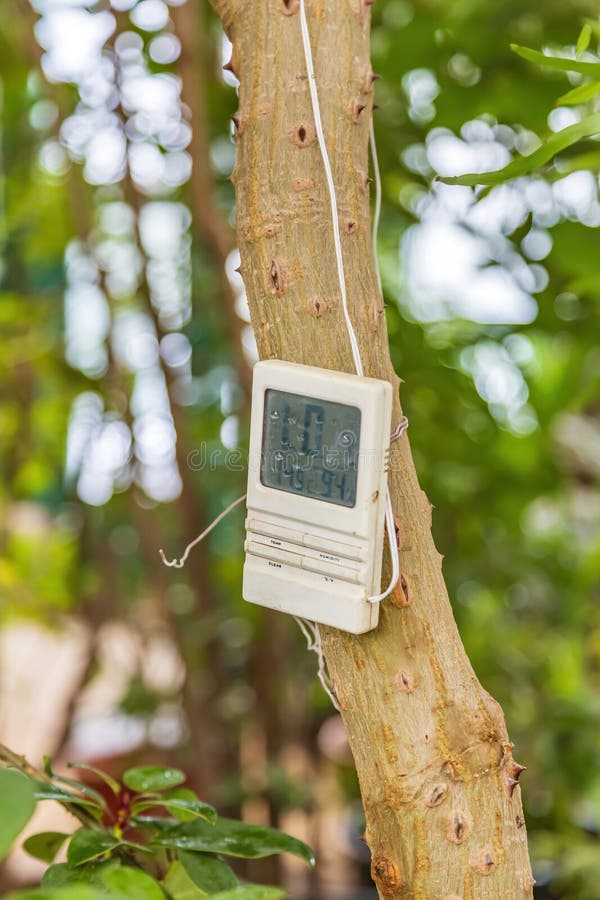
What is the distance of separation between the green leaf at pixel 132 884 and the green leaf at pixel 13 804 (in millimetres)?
91

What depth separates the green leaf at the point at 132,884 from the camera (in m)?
0.34

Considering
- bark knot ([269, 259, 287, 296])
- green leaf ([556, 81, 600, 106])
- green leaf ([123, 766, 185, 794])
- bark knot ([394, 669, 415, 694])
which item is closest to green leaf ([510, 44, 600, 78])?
green leaf ([556, 81, 600, 106])

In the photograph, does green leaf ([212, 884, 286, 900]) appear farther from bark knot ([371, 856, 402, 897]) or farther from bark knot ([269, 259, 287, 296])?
bark knot ([269, 259, 287, 296])

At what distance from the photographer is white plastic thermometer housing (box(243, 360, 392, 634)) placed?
0.36 metres

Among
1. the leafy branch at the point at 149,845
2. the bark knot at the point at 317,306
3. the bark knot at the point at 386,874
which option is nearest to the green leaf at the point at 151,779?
the leafy branch at the point at 149,845

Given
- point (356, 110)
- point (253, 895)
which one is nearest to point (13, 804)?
point (253, 895)

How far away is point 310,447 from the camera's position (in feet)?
1.28

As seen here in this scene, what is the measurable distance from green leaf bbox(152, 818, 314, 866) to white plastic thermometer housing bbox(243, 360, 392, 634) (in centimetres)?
11

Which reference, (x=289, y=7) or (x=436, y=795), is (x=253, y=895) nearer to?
(x=436, y=795)

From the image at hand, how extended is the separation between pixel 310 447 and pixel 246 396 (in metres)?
0.57

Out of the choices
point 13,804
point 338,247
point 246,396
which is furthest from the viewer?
point 246,396

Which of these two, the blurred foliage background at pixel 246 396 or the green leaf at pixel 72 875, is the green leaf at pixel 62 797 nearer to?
the green leaf at pixel 72 875

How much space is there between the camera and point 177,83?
107 centimetres

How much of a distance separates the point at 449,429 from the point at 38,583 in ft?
2.42
